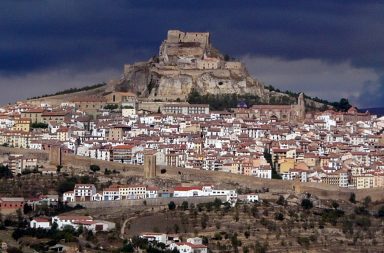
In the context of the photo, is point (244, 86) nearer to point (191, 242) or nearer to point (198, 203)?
point (198, 203)

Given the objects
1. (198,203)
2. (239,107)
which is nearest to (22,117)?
(239,107)

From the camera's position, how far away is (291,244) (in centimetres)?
5097

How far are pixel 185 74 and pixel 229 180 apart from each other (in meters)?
17.0

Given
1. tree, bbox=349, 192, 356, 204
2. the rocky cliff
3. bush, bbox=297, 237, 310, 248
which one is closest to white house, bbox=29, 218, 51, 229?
bush, bbox=297, 237, 310, 248

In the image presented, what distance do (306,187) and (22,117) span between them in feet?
52.1

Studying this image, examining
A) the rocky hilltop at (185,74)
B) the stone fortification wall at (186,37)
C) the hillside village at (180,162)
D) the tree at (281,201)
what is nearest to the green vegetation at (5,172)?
the hillside village at (180,162)

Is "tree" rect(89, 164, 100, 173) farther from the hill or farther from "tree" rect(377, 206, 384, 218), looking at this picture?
the hill

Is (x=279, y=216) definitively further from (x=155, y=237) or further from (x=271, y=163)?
(x=271, y=163)

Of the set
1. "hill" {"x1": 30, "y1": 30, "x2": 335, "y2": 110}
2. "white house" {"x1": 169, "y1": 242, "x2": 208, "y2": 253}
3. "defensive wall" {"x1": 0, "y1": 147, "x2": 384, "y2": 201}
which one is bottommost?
"white house" {"x1": 169, "y1": 242, "x2": 208, "y2": 253}

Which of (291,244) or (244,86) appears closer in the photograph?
(291,244)

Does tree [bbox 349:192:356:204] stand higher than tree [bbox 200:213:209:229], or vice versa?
tree [bbox 349:192:356:204]

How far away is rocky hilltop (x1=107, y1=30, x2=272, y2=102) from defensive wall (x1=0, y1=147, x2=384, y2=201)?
14653 millimetres

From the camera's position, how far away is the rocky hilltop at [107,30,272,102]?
238ft

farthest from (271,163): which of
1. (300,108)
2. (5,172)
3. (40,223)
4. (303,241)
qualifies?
(40,223)
